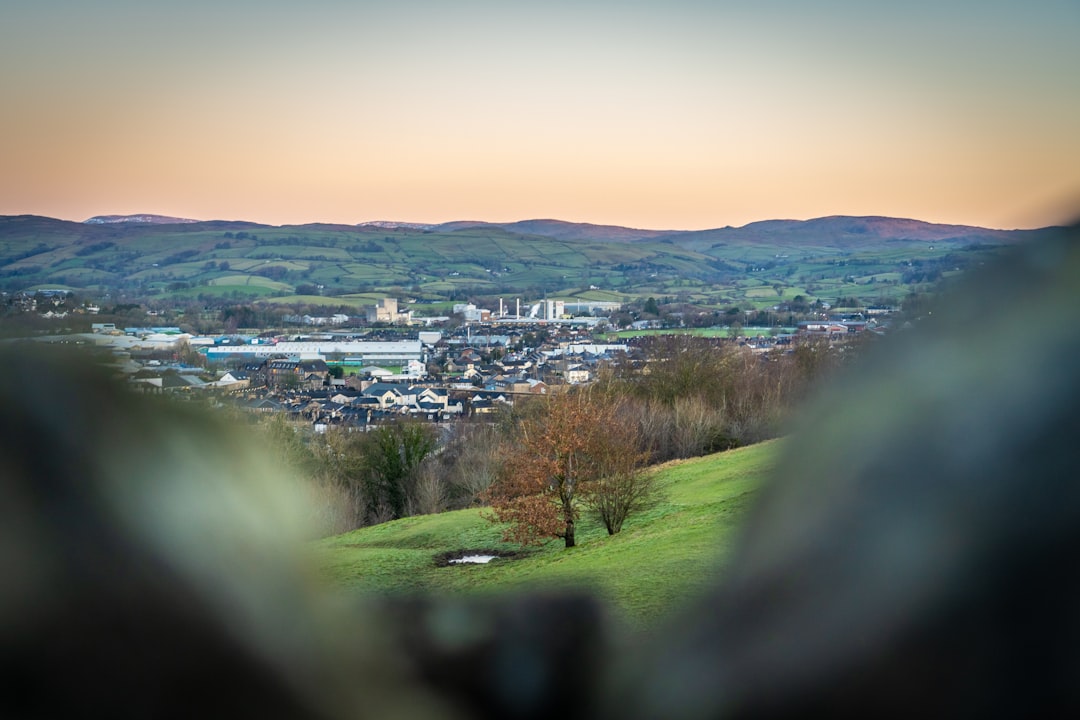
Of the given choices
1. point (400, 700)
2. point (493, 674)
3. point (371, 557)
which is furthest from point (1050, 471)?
point (371, 557)

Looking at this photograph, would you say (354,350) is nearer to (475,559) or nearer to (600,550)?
(475,559)

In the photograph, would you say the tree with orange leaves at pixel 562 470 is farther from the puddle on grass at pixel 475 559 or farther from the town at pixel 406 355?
the town at pixel 406 355

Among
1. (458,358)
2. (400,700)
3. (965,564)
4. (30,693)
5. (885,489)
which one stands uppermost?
(885,489)

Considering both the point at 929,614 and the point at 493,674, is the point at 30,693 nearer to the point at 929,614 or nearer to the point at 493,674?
the point at 493,674

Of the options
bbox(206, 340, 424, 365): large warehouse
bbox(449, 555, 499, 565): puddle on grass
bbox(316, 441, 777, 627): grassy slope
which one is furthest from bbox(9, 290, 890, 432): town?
bbox(449, 555, 499, 565): puddle on grass

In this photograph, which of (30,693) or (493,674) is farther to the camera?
(493,674)

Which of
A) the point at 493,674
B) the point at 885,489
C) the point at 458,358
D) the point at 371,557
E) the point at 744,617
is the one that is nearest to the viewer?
the point at 885,489
